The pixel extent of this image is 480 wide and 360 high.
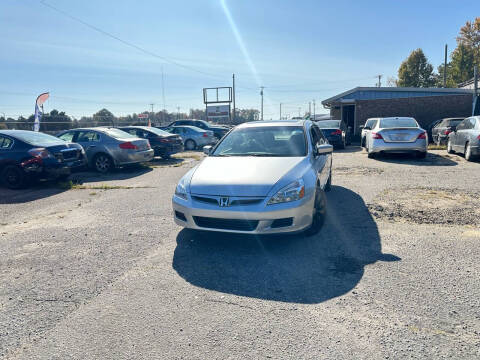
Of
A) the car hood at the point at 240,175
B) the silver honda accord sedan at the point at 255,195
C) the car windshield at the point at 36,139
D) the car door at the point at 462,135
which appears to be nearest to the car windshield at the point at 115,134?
the car windshield at the point at 36,139

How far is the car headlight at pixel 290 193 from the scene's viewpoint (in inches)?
149

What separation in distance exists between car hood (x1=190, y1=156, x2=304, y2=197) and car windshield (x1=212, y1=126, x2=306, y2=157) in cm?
29

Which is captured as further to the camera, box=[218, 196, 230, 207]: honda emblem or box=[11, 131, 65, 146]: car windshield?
box=[11, 131, 65, 146]: car windshield

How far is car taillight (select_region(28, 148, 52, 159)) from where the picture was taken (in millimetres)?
8016

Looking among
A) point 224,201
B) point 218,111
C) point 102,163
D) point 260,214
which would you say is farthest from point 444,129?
point 218,111

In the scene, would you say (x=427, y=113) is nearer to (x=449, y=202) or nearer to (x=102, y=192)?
(x=449, y=202)

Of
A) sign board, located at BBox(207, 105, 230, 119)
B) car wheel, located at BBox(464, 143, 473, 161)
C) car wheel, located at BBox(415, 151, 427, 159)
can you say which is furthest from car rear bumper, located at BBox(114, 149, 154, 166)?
sign board, located at BBox(207, 105, 230, 119)

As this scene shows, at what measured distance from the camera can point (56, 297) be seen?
10.2 feet

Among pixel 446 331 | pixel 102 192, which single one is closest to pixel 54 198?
pixel 102 192

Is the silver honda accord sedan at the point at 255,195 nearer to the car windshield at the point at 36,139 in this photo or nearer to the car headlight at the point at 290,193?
the car headlight at the point at 290,193

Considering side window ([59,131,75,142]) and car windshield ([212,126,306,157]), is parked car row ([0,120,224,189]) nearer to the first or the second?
side window ([59,131,75,142])

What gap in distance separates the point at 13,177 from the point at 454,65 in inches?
2295

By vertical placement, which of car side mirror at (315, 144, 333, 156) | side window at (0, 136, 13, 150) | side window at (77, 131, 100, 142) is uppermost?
side window at (77, 131, 100, 142)

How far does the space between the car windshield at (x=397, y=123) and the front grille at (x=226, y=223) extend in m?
9.43
